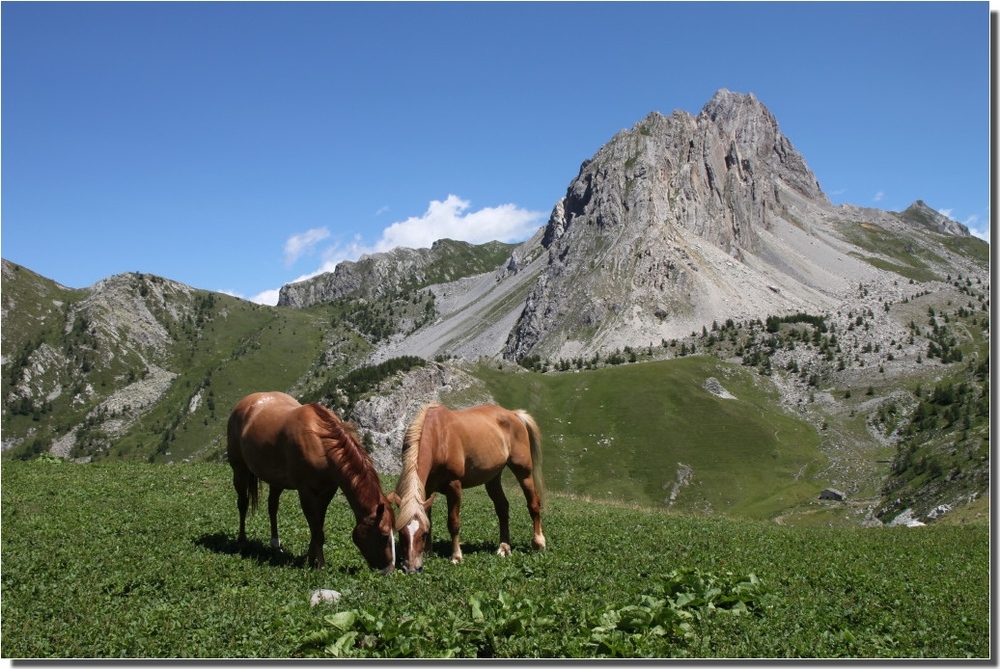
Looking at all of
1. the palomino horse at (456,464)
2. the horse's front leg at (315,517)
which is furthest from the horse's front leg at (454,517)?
the horse's front leg at (315,517)

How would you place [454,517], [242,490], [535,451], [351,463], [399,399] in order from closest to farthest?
[351,463] → [454,517] → [242,490] → [535,451] → [399,399]

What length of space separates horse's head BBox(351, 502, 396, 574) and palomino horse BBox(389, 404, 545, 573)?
0.67 ft

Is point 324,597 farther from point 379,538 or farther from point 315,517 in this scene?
point 315,517

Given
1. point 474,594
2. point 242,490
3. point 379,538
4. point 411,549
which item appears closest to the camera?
point 474,594

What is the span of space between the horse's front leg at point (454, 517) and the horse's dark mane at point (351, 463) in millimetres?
1900

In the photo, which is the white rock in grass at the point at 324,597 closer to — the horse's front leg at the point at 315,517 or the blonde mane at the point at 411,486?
the blonde mane at the point at 411,486

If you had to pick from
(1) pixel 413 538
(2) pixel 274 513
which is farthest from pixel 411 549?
(2) pixel 274 513

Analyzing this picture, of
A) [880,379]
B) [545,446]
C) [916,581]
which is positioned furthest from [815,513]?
[880,379]

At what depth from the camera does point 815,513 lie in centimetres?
8312

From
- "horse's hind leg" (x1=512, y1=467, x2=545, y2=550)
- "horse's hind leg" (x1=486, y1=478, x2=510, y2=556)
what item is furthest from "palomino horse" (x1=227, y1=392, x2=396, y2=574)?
"horse's hind leg" (x1=512, y1=467, x2=545, y2=550)

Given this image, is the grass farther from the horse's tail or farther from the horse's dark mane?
the horse's tail

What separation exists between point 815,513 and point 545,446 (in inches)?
2093

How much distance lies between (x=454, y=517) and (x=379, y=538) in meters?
2.20

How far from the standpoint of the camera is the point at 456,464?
599 inches
